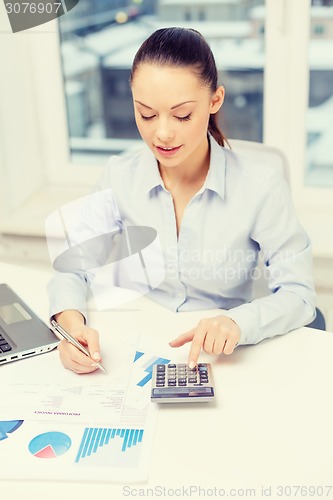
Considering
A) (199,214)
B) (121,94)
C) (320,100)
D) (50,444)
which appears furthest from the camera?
(121,94)

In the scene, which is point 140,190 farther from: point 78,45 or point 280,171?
point 78,45

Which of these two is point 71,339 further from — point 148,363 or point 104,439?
point 104,439

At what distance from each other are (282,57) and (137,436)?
1.36 m

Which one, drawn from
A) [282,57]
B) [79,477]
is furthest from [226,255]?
[282,57]

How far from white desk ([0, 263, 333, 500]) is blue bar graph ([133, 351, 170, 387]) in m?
0.08

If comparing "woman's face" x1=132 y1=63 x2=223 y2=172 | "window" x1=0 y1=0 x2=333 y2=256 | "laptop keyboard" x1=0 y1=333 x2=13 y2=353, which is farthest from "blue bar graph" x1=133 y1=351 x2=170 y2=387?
"window" x1=0 y1=0 x2=333 y2=256

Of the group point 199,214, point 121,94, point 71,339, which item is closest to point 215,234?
point 199,214

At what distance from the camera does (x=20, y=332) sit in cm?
121

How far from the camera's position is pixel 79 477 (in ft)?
2.74

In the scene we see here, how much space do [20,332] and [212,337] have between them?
381mm

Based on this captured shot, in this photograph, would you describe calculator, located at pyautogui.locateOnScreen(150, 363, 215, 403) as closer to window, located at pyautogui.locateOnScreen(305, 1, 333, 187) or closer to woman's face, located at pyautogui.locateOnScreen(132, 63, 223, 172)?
woman's face, located at pyautogui.locateOnScreen(132, 63, 223, 172)

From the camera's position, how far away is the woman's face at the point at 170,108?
1.17 meters

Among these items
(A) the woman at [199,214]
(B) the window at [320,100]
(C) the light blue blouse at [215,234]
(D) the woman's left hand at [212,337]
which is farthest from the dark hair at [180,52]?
(B) the window at [320,100]

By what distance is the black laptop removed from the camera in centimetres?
114
